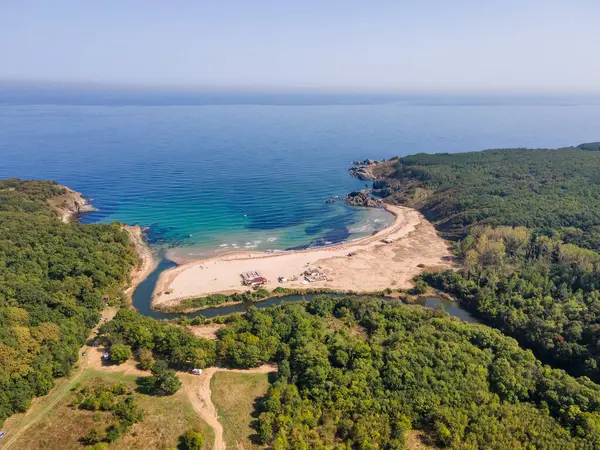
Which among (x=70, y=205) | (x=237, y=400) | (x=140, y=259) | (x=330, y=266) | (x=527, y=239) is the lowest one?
(x=237, y=400)

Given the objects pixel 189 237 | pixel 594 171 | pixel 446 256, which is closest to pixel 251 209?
pixel 189 237

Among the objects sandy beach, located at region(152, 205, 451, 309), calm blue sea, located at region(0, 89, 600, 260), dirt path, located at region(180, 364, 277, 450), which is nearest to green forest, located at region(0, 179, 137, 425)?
sandy beach, located at region(152, 205, 451, 309)

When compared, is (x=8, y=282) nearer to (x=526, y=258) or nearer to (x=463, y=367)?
(x=463, y=367)

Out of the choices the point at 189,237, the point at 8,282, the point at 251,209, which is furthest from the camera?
the point at 251,209

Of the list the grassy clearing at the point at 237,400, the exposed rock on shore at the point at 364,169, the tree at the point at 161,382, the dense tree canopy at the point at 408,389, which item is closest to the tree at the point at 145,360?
the tree at the point at 161,382

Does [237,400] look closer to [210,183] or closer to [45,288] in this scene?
[45,288]

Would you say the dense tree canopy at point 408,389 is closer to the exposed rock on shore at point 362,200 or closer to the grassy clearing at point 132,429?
the grassy clearing at point 132,429

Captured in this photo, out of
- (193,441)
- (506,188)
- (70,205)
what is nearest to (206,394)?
(193,441)
